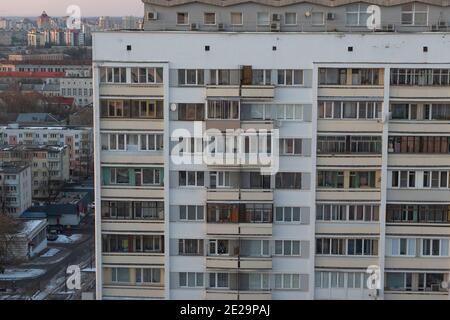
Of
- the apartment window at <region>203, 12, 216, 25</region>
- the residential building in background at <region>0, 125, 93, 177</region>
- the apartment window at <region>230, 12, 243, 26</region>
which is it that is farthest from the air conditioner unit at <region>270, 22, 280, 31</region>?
the residential building in background at <region>0, 125, 93, 177</region>

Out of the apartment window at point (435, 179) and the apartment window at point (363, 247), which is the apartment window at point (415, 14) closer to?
the apartment window at point (435, 179)

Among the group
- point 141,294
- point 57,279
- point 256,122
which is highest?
point 256,122

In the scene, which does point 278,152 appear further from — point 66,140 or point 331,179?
point 66,140

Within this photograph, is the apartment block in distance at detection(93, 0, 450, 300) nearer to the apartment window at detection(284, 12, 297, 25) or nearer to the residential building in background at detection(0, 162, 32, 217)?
the apartment window at detection(284, 12, 297, 25)

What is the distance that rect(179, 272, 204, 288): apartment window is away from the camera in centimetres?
382

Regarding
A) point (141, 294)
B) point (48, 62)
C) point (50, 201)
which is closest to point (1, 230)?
point (50, 201)

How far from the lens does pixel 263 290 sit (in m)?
3.82

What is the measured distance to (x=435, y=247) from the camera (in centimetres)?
383

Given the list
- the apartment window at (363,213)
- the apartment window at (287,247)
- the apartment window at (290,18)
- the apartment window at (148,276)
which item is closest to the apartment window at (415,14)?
the apartment window at (290,18)

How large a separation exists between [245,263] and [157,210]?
1.76 ft

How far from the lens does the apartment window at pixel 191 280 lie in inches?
150

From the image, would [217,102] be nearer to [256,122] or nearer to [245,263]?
[256,122]

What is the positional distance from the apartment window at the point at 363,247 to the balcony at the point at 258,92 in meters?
0.89

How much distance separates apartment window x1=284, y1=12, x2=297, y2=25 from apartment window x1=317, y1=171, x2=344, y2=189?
0.84 meters
